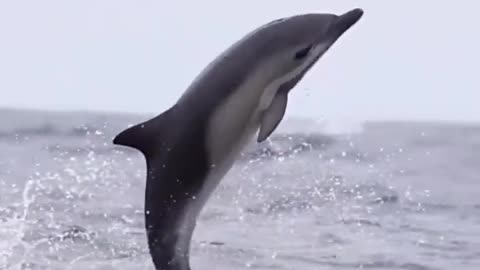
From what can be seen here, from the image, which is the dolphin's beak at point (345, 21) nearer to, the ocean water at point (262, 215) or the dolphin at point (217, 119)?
the dolphin at point (217, 119)

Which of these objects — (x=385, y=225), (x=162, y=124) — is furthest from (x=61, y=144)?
(x=162, y=124)

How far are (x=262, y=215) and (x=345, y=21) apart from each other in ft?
19.4

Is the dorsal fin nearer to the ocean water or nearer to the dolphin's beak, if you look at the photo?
the ocean water

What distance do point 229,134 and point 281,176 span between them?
972 centimetres

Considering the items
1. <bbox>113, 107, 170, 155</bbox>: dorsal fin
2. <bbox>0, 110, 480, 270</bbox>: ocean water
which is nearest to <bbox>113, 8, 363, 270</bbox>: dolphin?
<bbox>113, 107, 170, 155</bbox>: dorsal fin

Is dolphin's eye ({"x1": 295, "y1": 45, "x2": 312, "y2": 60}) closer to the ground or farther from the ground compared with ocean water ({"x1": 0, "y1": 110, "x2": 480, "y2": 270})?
farther from the ground

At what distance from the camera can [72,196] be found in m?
11.5

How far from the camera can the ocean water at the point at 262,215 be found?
316 inches

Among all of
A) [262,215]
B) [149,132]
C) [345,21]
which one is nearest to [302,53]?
[345,21]

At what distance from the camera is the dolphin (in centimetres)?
461

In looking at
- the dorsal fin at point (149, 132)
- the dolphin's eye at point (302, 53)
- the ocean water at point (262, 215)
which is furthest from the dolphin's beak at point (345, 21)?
the dorsal fin at point (149, 132)

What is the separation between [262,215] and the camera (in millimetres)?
10562

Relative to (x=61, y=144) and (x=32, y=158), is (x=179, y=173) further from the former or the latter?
(x=61, y=144)

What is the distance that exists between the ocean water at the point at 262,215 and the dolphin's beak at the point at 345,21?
2.47 ft
